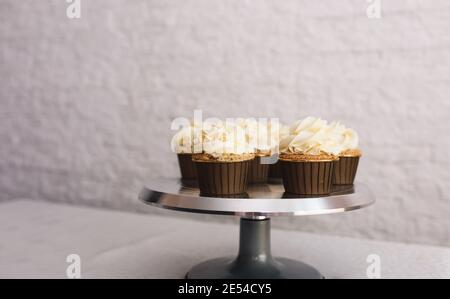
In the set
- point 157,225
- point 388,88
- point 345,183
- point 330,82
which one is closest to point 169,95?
point 157,225

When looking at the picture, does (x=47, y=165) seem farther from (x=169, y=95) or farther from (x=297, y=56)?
(x=297, y=56)

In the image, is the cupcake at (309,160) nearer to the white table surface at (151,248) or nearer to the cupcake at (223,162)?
the cupcake at (223,162)

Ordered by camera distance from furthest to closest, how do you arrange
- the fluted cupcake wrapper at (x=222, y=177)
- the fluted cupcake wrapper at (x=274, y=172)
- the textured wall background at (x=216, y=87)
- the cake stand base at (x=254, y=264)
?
the textured wall background at (x=216, y=87) < the fluted cupcake wrapper at (x=274, y=172) < the cake stand base at (x=254, y=264) < the fluted cupcake wrapper at (x=222, y=177)

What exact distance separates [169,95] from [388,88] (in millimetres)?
849

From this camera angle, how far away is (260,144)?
1237mm

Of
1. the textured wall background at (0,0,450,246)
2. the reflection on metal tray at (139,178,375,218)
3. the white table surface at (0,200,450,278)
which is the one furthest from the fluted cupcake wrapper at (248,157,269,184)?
the textured wall background at (0,0,450,246)

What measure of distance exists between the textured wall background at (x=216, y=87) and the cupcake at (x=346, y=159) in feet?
1.72

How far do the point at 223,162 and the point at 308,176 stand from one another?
19 centimetres

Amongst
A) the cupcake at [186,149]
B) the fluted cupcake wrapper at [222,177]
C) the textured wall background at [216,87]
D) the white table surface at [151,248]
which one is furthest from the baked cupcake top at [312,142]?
the textured wall background at [216,87]

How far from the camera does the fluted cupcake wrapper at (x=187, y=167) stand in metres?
1.31

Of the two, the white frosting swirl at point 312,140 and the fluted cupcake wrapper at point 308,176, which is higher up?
the white frosting swirl at point 312,140

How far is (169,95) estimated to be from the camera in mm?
2059

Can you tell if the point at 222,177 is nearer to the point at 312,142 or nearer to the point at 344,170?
the point at 312,142

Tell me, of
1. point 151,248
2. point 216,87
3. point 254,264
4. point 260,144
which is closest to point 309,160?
point 260,144
